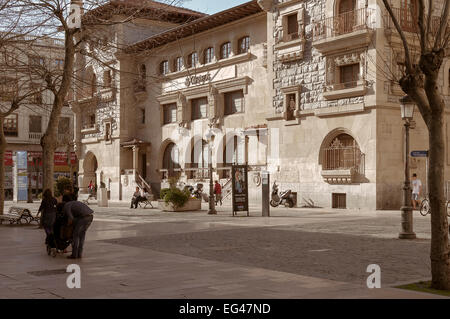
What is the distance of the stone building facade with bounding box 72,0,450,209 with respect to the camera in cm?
2758

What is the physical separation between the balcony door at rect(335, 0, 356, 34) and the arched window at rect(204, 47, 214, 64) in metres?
11.8

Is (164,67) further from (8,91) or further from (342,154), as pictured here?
(8,91)

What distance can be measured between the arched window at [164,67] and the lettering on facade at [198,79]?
2.95 metres

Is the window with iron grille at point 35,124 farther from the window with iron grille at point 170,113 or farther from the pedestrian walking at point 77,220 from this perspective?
the pedestrian walking at point 77,220

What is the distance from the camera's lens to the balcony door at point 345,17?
28500mm

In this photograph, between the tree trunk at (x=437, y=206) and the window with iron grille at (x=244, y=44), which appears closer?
the tree trunk at (x=437, y=206)

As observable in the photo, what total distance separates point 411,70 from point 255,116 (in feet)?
87.6

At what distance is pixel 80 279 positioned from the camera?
921 centimetres

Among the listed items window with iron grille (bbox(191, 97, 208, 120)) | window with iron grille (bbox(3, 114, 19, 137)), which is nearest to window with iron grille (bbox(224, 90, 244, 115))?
window with iron grille (bbox(191, 97, 208, 120))

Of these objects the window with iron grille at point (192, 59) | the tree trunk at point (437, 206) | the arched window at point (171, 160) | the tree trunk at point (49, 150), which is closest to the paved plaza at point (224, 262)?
the tree trunk at point (437, 206)

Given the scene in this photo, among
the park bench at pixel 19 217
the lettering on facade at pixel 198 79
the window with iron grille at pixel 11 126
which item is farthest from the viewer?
the window with iron grille at pixel 11 126

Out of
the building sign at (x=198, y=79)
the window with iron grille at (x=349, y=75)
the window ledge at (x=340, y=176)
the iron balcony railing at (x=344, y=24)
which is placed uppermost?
the iron balcony railing at (x=344, y=24)

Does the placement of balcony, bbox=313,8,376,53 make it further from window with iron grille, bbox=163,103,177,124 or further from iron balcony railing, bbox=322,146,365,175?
window with iron grille, bbox=163,103,177,124

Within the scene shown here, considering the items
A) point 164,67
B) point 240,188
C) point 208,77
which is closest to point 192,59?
point 208,77
